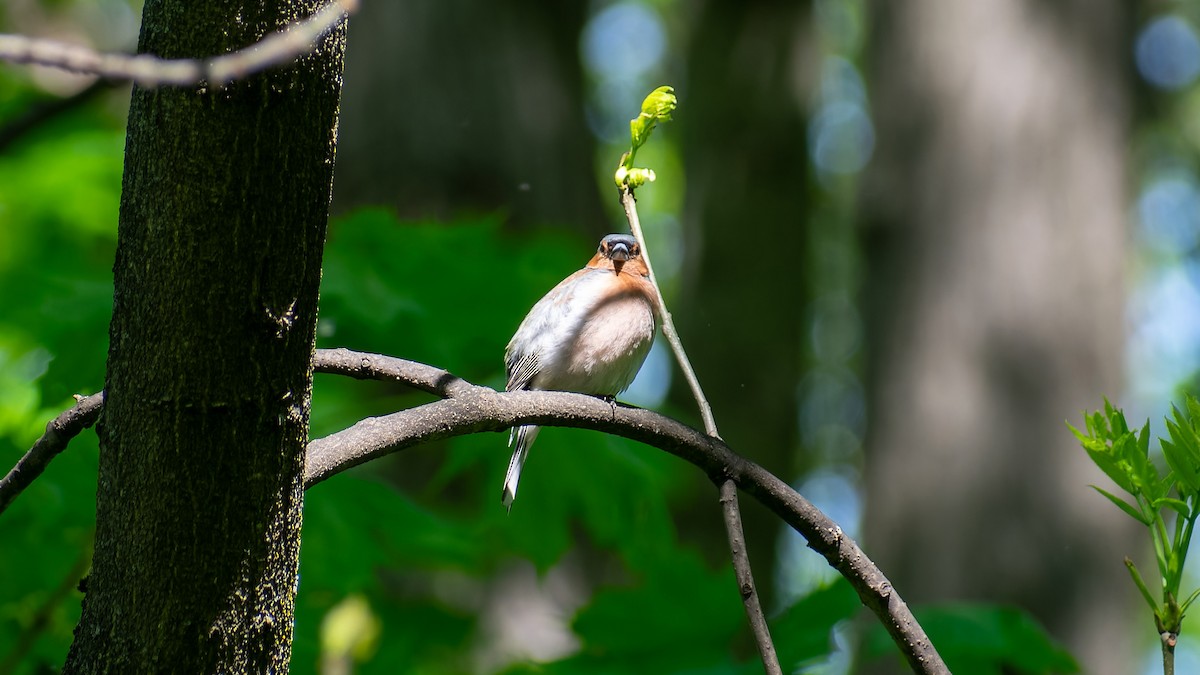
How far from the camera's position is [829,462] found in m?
17.2

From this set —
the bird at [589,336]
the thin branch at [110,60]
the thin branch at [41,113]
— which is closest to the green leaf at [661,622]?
the bird at [589,336]

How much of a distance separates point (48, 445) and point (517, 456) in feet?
6.82

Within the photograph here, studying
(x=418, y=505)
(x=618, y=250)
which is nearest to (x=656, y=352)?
(x=618, y=250)

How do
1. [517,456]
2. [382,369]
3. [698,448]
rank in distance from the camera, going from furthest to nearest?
[517,456] < [382,369] < [698,448]

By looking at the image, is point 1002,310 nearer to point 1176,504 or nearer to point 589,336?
point 589,336

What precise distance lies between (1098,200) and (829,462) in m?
12.1

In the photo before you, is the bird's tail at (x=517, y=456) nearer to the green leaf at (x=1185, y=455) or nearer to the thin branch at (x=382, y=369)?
the thin branch at (x=382, y=369)

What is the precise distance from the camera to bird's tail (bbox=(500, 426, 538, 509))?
3.44 m

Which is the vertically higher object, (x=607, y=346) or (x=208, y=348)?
(x=607, y=346)

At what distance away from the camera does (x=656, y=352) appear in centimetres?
840

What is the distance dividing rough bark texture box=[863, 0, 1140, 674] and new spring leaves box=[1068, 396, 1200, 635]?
381cm

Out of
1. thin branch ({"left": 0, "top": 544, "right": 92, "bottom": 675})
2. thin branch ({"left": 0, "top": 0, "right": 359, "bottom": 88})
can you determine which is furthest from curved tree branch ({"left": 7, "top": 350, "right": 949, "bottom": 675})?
thin branch ({"left": 0, "top": 544, "right": 92, "bottom": 675})

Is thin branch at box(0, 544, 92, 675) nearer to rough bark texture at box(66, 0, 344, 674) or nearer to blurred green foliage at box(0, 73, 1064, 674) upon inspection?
blurred green foliage at box(0, 73, 1064, 674)

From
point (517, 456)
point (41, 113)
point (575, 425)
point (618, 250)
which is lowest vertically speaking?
point (575, 425)
